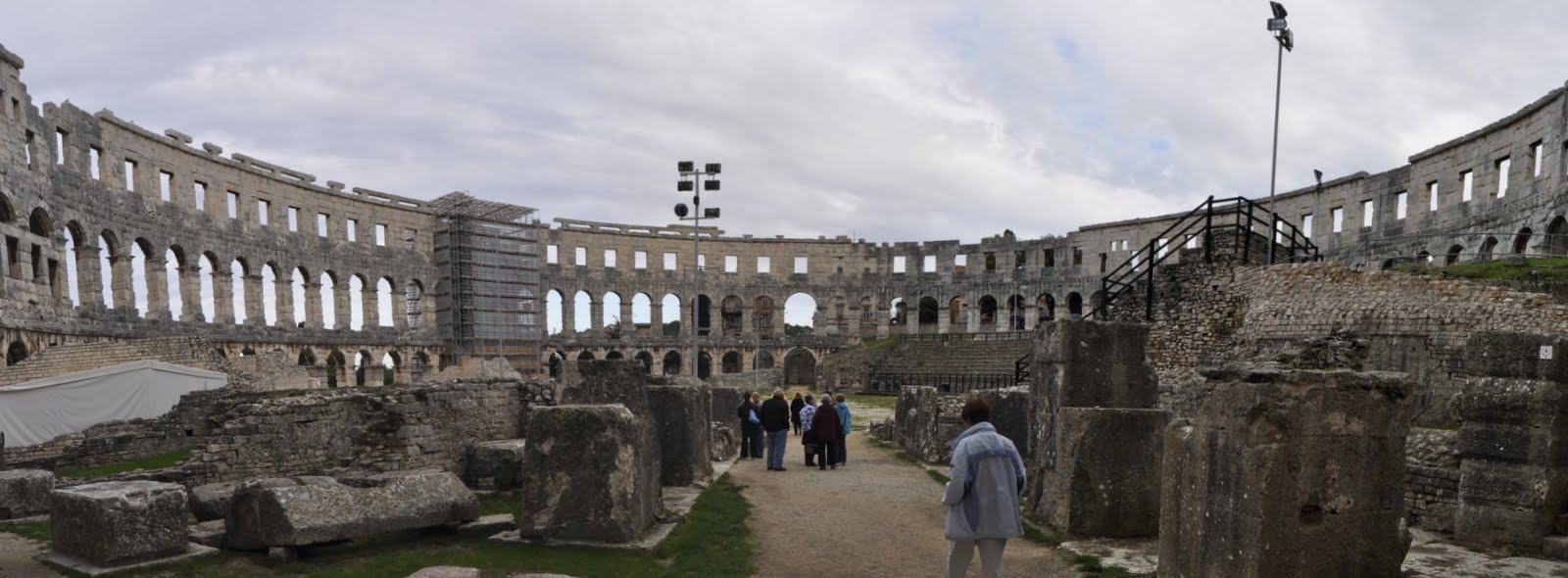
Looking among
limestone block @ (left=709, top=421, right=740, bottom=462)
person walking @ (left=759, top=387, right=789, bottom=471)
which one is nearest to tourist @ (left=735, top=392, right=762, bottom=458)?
limestone block @ (left=709, top=421, right=740, bottom=462)

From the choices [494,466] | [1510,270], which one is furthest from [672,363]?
[1510,270]

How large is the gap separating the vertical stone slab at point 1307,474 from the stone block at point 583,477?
15.0 ft

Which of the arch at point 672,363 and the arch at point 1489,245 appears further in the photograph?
the arch at point 672,363

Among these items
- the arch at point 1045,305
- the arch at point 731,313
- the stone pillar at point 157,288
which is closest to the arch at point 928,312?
the arch at point 1045,305

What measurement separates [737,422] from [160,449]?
9456 mm

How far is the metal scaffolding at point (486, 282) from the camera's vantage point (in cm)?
4444

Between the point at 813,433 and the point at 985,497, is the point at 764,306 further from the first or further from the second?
the point at 985,497

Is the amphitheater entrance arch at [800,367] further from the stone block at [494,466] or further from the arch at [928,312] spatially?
the stone block at [494,466]

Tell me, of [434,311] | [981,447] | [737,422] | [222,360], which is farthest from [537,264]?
[981,447]

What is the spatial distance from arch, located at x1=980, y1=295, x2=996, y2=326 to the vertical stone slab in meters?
A: 48.2

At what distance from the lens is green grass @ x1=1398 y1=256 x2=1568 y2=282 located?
12.6m

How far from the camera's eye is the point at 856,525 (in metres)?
8.94

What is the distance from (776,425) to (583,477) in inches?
239

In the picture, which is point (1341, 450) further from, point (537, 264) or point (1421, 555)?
point (537, 264)
